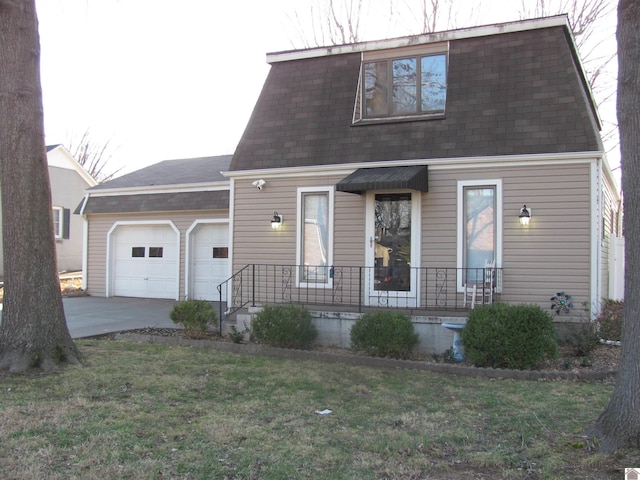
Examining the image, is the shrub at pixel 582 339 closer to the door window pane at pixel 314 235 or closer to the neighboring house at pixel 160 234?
the door window pane at pixel 314 235

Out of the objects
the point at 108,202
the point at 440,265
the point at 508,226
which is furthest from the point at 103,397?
the point at 108,202

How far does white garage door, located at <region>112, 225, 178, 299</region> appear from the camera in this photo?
14391 millimetres

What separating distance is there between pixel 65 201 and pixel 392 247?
58.3 ft

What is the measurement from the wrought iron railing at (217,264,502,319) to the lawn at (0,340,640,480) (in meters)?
2.42

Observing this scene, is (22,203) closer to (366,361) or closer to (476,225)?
(366,361)

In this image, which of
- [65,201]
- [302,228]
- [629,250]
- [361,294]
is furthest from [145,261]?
[629,250]

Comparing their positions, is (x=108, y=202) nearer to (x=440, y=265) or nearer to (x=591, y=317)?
(x=440, y=265)

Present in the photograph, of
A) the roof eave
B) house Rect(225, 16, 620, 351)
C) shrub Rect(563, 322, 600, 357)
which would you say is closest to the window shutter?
house Rect(225, 16, 620, 351)

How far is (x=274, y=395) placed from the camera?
561 centimetres

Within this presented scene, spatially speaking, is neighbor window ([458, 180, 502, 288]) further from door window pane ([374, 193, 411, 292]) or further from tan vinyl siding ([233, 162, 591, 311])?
door window pane ([374, 193, 411, 292])

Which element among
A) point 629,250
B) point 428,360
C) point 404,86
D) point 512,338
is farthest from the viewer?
point 404,86

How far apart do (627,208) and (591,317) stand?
4824mm

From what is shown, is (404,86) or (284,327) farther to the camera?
(404,86)

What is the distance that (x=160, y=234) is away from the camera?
14.7 m
